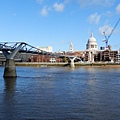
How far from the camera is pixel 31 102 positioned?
28.5m

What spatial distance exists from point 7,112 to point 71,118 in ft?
17.1

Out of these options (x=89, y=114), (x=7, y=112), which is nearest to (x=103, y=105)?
(x=89, y=114)

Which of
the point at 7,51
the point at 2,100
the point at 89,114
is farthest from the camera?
the point at 7,51

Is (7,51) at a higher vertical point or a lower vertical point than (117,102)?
higher

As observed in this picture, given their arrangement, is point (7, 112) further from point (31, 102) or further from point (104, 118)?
point (104, 118)

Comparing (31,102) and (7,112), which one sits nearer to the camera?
(7,112)

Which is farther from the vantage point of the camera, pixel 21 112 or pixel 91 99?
pixel 91 99

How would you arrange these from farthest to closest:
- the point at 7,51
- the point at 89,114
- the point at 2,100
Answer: the point at 7,51
the point at 2,100
the point at 89,114

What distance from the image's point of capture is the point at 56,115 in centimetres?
2261

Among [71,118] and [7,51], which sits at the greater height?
[7,51]

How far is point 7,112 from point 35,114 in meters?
2.33

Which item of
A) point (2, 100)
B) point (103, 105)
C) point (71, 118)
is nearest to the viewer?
point (71, 118)

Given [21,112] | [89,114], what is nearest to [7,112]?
[21,112]

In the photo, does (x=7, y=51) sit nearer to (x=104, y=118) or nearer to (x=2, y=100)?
(x=2, y=100)
